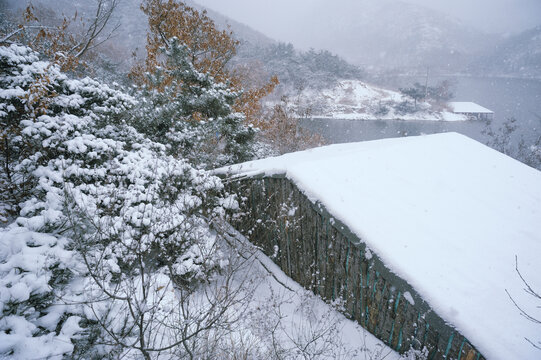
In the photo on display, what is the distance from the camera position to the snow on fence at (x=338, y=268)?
10.2 feet

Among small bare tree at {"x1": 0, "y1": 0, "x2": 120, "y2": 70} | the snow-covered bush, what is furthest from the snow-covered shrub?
small bare tree at {"x1": 0, "y1": 0, "x2": 120, "y2": 70}

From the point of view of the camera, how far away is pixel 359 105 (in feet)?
183

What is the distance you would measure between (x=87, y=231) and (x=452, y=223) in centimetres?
593

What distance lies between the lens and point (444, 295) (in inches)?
115

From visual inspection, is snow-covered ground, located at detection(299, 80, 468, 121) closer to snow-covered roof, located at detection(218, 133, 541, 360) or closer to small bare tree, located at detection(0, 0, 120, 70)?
small bare tree, located at detection(0, 0, 120, 70)

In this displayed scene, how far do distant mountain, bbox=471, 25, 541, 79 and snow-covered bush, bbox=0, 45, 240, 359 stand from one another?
11717 cm

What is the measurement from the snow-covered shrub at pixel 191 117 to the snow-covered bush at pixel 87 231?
1590 mm

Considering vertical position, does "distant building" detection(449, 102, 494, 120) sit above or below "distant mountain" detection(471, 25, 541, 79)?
below

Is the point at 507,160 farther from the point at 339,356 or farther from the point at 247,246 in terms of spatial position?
the point at 247,246

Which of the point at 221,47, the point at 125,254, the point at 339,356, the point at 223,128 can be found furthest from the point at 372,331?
the point at 221,47

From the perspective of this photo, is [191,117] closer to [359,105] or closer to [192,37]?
[192,37]

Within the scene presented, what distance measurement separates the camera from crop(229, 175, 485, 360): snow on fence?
3.10 m

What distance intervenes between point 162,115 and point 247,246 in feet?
17.5

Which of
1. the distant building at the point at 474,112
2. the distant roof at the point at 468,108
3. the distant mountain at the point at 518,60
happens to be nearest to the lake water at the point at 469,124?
the distant building at the point at 474,112
